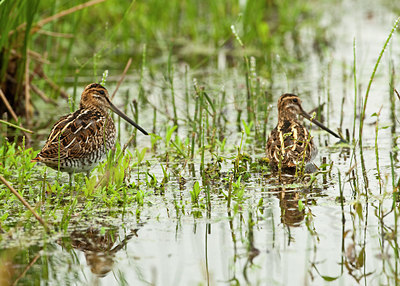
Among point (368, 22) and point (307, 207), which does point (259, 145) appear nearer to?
point (307, 207)

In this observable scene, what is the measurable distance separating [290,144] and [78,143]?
189 centimetres

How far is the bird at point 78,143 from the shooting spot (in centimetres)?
611

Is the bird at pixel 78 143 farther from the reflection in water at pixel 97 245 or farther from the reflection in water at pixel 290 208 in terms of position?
the reflection in water at pixel 290 208

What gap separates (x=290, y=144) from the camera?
6711 mm

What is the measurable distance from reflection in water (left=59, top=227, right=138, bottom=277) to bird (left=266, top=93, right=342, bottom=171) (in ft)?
5.56

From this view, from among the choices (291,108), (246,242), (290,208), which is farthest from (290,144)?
(246,242)

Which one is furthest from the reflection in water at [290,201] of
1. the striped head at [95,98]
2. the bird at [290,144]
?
Answer: the striped head at [95,98]

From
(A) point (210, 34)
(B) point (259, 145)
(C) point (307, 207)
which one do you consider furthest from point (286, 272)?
(A) point (210, 34)

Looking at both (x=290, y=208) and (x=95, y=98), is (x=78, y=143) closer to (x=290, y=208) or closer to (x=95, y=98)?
(x=95, y=98)

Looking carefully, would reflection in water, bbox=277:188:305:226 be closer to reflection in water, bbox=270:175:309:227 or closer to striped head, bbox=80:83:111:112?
reflection in water, bbox=270:175:309:227

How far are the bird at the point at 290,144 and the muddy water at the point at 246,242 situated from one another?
0.25 m

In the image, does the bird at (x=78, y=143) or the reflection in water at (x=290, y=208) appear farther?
the bird at (x=78, y=143)

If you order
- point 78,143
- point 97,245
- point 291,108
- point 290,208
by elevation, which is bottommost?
point 97,245

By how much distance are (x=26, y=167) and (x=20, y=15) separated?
2.21m
